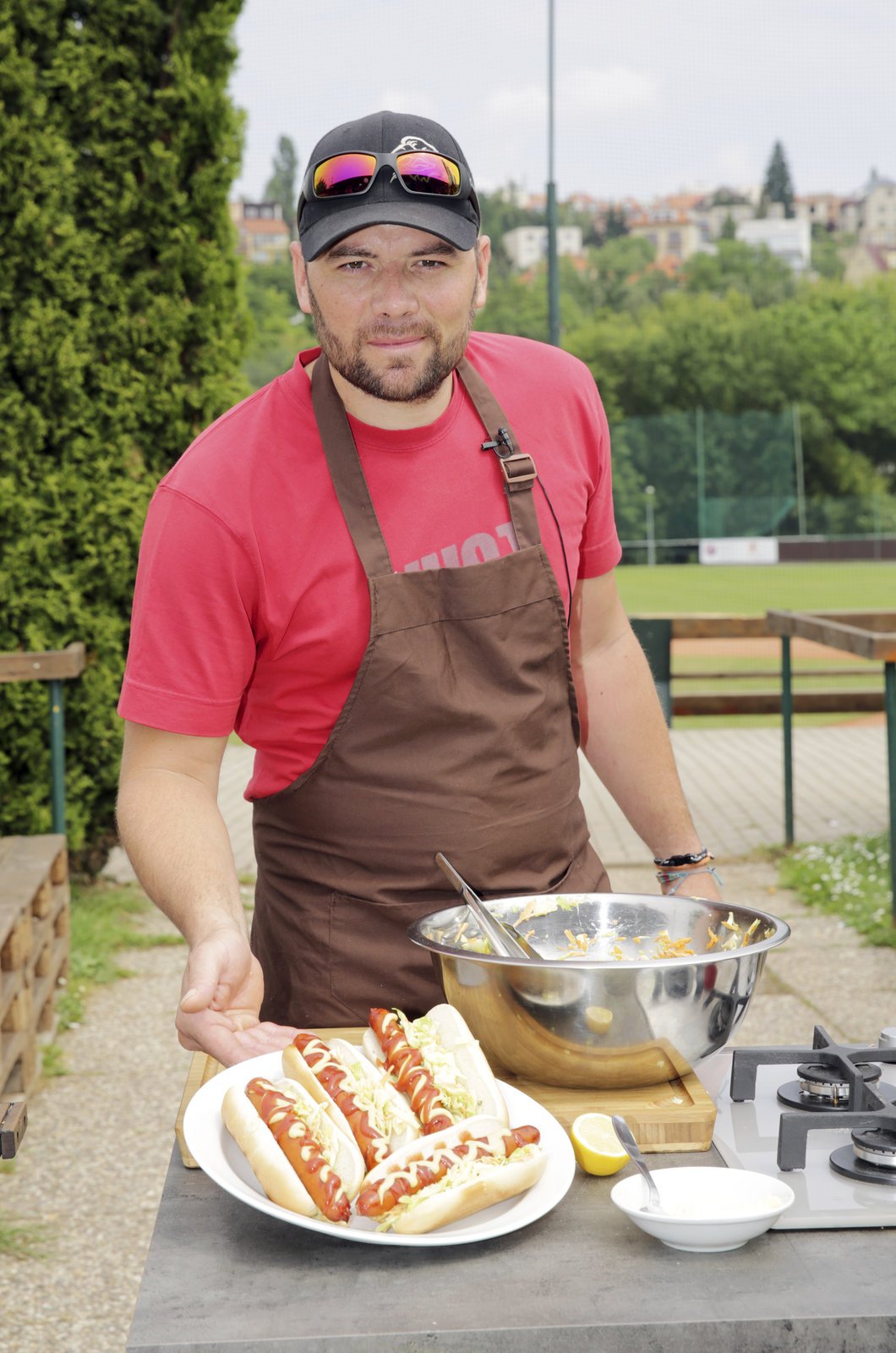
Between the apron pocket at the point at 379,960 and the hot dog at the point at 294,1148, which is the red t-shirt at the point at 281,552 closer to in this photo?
the apron pocket at the point at 379,960

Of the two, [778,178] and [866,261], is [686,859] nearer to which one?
[866,261]

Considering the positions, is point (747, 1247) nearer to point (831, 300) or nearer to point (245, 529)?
point (245, 529)

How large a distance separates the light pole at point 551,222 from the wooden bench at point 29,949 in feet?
47.6

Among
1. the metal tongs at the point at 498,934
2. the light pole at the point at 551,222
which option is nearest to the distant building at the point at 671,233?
the light pole at the point at 551,222

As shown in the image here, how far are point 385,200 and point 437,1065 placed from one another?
1.05m

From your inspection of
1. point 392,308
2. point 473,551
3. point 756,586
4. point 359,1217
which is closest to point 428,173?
point 392,308

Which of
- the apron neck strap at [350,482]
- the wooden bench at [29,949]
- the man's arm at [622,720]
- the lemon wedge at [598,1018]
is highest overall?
the apron neck strap at [350,482]

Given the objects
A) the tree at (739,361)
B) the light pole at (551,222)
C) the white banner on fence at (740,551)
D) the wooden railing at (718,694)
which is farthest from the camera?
the tree at (739,361)

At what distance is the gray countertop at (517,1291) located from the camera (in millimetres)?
1084

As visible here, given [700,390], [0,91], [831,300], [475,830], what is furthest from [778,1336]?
[831,300]

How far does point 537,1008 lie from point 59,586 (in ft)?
16.9

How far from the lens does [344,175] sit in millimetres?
1812

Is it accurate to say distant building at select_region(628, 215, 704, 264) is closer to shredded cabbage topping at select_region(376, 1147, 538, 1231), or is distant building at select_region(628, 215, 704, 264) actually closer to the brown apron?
the brown apron

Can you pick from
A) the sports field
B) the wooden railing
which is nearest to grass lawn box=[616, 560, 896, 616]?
the sports field
